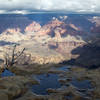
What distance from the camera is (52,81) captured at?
106250mm

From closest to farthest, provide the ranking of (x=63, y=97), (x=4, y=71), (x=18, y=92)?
1. (x=63, y=97)
2. (x=18, y=92)
3. (x=4, y=71)

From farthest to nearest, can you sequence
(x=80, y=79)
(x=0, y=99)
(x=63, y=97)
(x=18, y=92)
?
(x=80, y=79) < (x=18, y=92) < (x=63, y=97) < (x=0, y=99)

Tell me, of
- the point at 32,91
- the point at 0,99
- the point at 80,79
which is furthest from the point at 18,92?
the point at 80,79

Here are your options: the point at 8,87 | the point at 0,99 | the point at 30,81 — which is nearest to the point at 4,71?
the point at 30,81

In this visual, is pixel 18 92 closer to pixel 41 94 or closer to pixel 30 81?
pixel 41 94

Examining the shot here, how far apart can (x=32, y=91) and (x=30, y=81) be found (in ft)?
58.8

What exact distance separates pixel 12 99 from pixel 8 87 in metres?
14.4

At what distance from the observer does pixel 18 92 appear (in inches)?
3214

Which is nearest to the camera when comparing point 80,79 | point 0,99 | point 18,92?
point 0,99

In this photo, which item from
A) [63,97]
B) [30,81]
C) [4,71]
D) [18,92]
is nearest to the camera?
[63,97]

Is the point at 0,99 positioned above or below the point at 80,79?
above

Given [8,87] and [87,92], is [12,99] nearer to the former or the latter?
[8,87]

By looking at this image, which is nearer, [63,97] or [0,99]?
[0,99]

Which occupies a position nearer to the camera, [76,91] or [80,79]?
[76,91]
